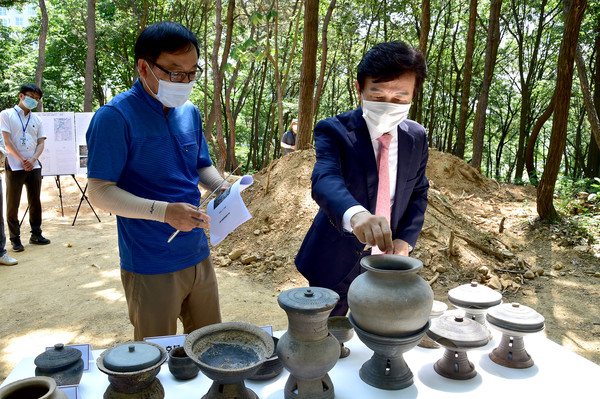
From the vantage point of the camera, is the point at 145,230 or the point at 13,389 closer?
the point at 13,389

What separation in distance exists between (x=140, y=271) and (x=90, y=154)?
563 mm

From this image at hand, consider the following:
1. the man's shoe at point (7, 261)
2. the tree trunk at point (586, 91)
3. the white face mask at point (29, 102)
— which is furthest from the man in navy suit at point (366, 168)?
the tree trunk at point (586, 91)

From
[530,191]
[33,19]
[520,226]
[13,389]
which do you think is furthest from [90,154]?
[33,19]

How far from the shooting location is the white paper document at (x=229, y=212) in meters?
1.94

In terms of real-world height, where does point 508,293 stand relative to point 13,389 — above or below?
below

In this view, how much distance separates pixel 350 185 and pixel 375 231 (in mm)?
503

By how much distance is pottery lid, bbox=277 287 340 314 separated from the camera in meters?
1.34

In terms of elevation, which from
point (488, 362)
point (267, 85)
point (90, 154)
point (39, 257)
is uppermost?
point (267, 85)

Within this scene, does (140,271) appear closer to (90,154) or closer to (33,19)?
(90,154)

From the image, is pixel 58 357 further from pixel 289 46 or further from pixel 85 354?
pixel 289 46

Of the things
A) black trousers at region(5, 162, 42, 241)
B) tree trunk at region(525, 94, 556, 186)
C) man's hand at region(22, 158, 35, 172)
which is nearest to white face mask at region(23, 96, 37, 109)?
man's hand at region(22, 158, 35, 172)

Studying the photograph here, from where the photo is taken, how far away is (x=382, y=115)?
6.25ft

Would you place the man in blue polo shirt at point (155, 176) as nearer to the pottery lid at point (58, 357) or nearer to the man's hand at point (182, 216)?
the man's hand at point (182, 216)

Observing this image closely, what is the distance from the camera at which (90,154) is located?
1788 mm
